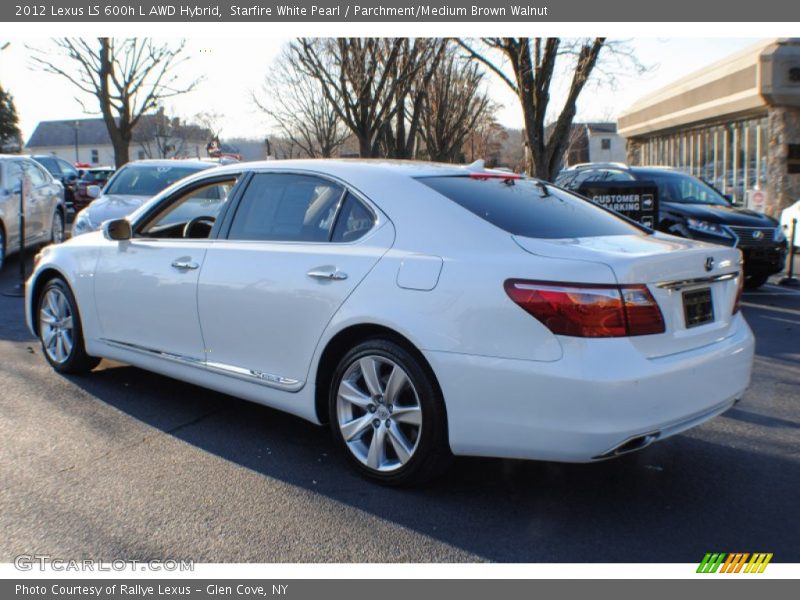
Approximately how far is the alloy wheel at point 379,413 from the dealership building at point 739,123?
46.1ft

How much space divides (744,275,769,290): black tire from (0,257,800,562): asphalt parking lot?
6091 mm

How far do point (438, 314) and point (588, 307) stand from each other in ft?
2.29

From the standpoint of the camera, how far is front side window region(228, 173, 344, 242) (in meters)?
4.62

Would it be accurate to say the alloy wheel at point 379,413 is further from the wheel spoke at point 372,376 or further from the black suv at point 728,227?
the black suv at point 728,227

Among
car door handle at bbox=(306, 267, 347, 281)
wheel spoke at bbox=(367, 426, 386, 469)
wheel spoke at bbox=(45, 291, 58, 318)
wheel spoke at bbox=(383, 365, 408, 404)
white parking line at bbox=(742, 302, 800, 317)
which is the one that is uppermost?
car door handle at bbox=(306, 267, 347, 281)

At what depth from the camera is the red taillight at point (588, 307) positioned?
352 cm

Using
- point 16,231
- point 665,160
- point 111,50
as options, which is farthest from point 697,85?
point 16,231

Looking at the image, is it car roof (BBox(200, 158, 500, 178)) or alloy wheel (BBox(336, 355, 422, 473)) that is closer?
alloy wheel (BBox(336, 355, 422, 473))

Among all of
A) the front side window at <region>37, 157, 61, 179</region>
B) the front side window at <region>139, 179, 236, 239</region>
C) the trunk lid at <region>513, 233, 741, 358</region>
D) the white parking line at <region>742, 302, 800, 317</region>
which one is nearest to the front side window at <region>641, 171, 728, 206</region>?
the white parking line at <region>742, 302, 800, 317</region>

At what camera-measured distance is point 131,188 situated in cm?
1211

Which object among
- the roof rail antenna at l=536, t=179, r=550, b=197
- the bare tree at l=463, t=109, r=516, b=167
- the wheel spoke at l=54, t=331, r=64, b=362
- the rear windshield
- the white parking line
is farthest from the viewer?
the bare tree at l=463, t=109, r=516, b=167

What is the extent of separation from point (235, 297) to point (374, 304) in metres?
1.07

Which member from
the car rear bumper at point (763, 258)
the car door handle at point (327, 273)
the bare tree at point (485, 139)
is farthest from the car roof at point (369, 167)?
the bare tree at point (485, 139)

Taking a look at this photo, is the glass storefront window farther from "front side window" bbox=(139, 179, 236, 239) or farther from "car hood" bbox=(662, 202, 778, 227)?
"front side window" bbox=(139, 179, 236, 239)
